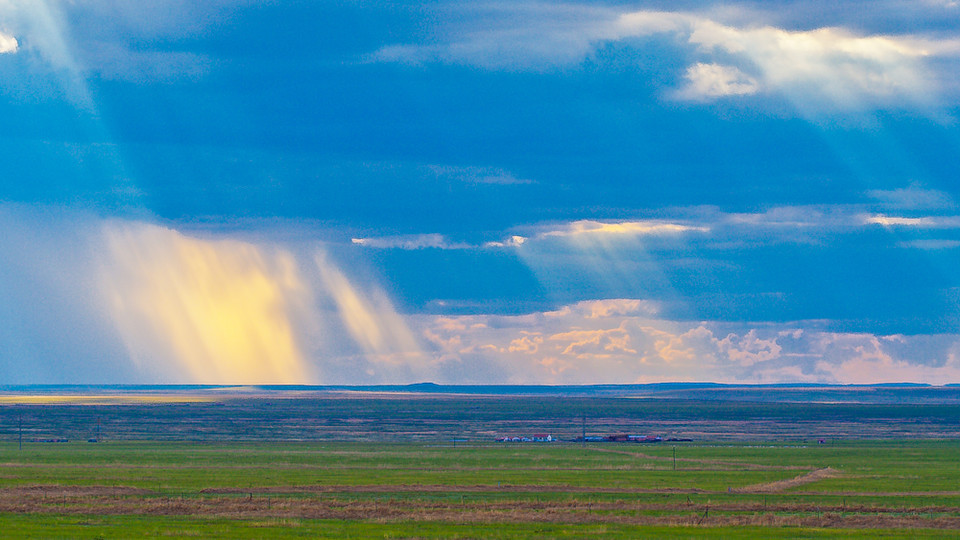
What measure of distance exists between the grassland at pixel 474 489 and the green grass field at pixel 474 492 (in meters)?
0.16

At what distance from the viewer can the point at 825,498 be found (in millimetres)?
73125

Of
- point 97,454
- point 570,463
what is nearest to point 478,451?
point 570,463

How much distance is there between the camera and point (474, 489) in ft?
260

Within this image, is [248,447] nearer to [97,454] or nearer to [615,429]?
[97,454]

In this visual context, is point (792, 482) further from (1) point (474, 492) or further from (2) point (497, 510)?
(2) point (497, 510)

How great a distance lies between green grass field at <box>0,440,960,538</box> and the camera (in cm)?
5600

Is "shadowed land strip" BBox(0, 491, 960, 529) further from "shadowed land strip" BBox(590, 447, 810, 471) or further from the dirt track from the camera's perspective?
"shadowed land strip" BBox(590, 447, 810, 471)

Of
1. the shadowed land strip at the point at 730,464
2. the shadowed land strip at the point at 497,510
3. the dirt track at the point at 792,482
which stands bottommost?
the shadowed land strip at the point at 497,510

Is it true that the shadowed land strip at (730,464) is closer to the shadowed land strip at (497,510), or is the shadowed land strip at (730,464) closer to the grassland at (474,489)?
the grassland at (474,489)

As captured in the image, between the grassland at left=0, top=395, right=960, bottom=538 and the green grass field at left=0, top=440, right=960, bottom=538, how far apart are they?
16cm

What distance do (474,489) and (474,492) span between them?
7.21ft

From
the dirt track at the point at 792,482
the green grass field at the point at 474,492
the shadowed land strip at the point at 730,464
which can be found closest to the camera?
the green grass field at the point at 474,492

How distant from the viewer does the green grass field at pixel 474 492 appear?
56000 mm

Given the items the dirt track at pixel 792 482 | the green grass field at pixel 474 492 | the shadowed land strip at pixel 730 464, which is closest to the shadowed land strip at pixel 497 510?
the green grass field at pixel 474 492
